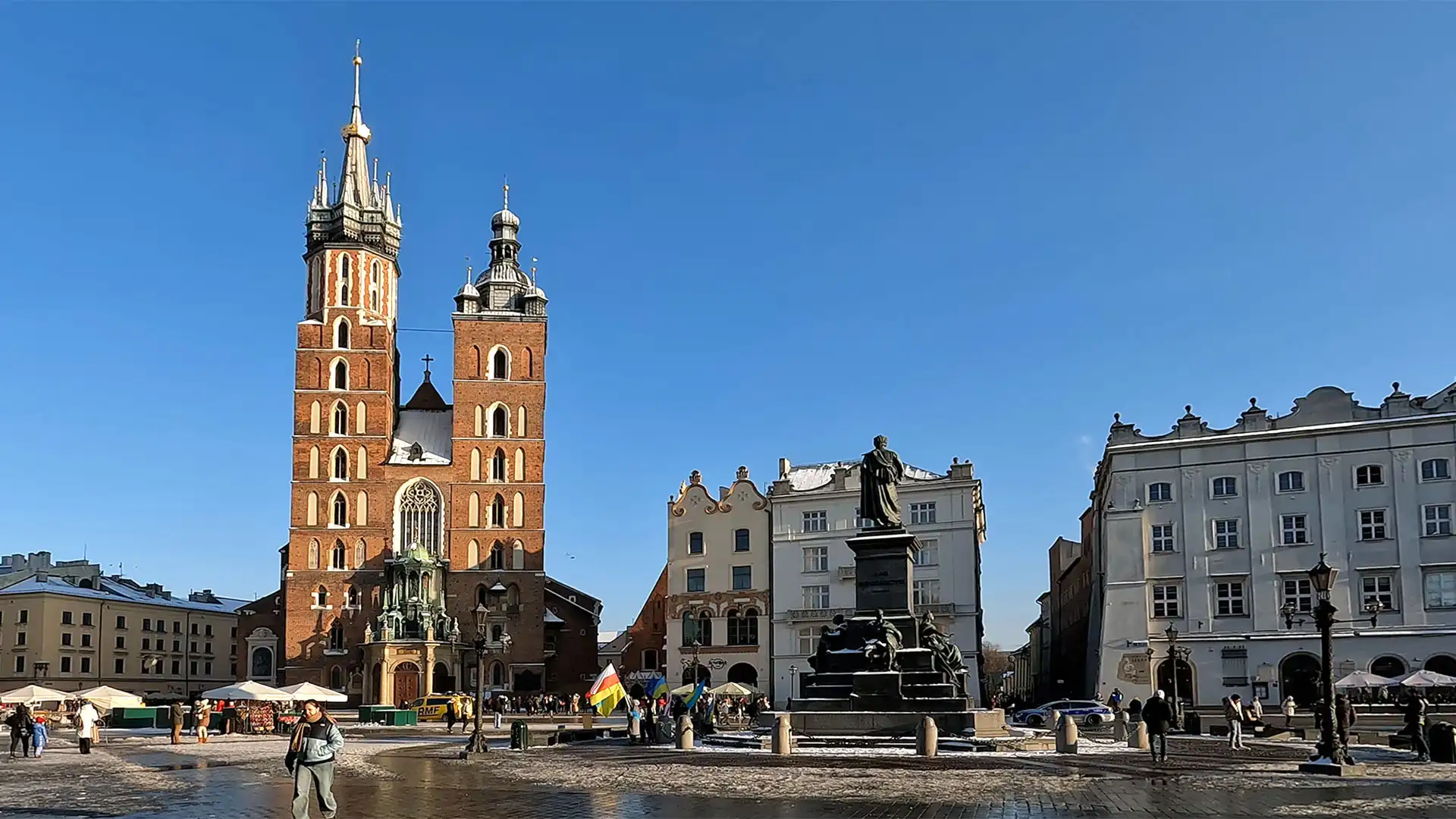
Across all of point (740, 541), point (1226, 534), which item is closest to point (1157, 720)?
point (1226, 534)

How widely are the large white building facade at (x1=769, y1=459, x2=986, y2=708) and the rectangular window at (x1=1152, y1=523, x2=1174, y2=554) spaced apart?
40.9ft

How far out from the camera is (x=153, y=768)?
2733 centimetres

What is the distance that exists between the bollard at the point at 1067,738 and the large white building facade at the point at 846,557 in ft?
126

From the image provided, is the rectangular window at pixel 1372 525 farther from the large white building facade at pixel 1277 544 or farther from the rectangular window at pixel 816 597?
the rectangular window at pixel 816 597

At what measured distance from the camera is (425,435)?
280 ft

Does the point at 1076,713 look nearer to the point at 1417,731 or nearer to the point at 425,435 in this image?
the point at 1417,731

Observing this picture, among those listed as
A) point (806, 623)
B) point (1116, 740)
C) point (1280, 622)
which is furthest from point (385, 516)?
point (1116, 740)

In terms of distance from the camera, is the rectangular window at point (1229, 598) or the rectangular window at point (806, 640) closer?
the rectangular window at point (1229, 598)

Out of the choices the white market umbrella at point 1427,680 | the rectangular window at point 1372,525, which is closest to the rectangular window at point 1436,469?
the rectangular window at point 1372,525

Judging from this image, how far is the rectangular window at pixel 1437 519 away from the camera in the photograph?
51.4 meters

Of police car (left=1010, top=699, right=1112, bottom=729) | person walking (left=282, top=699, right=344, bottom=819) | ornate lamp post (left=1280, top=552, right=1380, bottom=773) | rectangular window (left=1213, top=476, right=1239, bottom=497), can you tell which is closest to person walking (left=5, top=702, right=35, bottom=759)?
person walking (left=282, top=699, right=344, bottom=819)

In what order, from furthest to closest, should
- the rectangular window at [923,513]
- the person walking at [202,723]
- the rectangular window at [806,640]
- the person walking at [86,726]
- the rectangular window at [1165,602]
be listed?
the rectangular window at [806,640]
the rectangular window at [923,513]
the rectangular window at [1165,602]
the person walking at [202,723]
the person walking at [86,726]

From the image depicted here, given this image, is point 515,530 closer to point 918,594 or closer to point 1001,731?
point 918,594

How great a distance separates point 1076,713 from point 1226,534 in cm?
1340
